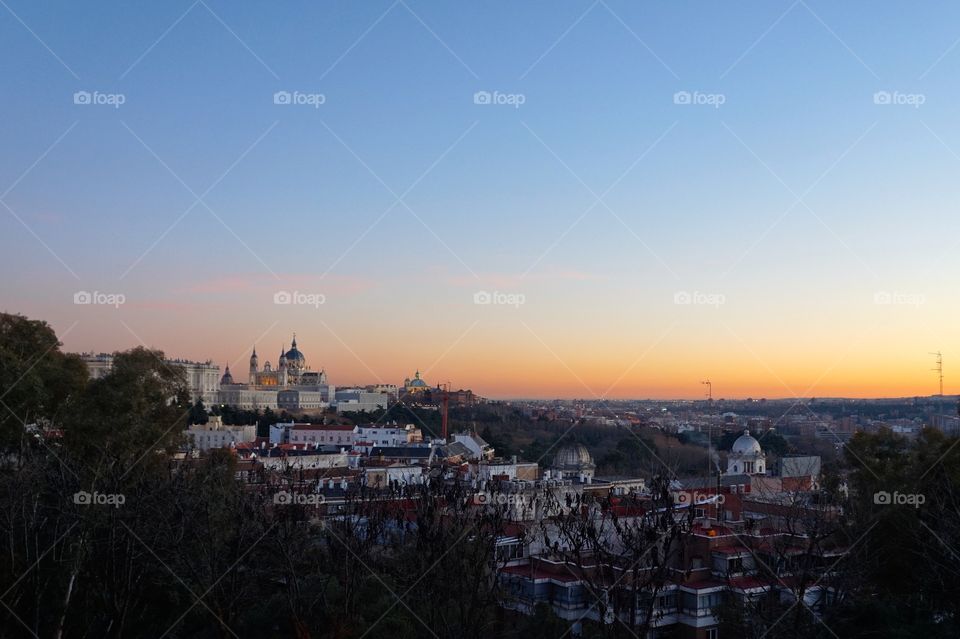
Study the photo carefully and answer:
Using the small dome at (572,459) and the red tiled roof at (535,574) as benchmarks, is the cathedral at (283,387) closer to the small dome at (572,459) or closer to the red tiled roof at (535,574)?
the small dome at (572,459)

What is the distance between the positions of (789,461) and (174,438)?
2829 cm

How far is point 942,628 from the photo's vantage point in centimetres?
1009

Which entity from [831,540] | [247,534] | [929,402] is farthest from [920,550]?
[929,402]

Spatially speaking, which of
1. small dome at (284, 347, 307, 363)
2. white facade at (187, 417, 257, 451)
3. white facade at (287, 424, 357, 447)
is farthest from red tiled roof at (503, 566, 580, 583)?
small dome at (284, 347, 307, 363)

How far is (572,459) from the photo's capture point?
147 feet

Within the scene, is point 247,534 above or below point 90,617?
above

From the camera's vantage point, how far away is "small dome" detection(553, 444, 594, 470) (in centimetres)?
4406

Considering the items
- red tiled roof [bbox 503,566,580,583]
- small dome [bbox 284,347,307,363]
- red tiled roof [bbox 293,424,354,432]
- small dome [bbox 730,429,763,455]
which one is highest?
small dome [bbox 284,347,307,363]

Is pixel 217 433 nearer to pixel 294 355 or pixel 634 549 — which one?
pixel 634 549

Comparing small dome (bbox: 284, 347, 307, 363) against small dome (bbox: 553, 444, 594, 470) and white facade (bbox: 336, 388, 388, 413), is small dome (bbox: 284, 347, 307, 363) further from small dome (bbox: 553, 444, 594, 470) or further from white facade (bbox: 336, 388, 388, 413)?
small dome (bbox: 553, 444, 594, 470)

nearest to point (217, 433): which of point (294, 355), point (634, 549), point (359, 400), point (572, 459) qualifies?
point (572, 459)

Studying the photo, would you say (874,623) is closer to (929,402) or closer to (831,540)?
(831,540)

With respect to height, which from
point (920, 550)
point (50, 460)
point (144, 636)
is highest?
point (50, 460)

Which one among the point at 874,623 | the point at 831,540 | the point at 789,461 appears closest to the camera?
the point at 874,623
